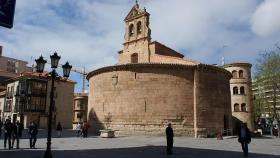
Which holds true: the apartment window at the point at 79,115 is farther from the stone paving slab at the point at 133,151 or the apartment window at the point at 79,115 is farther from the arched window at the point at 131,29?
the stone paving slab at the point at 133,151

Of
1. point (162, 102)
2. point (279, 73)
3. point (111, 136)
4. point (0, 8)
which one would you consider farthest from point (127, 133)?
point (0, 8)

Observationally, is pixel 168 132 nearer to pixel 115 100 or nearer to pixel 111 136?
pixel 111 136

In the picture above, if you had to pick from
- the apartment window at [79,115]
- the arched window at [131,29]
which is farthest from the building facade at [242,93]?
the apartment window at [79,115]

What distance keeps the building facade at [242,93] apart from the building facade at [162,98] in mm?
19945

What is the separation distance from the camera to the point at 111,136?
25109 mm

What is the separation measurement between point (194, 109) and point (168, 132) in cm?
1225

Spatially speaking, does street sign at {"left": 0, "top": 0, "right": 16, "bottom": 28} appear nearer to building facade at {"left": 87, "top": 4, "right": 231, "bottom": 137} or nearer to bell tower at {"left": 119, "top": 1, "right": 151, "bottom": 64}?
building facade at {"left": 87, "top": 4, "right": 231, "bottom": 137}

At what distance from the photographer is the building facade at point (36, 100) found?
49000 mm

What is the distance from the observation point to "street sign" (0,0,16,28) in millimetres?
7363

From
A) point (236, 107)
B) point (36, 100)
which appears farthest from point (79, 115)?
point (236, 107)

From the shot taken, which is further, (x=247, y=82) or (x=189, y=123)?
(x=247, y=82)

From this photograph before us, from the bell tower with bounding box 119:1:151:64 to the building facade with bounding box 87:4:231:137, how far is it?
7559 mm

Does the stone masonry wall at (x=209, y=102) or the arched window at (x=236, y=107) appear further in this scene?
the arched window at (x=236, y=107)

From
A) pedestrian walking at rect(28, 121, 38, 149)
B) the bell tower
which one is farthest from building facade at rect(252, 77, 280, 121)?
pedestrian walking at rect(28, 121, 38, 149)
